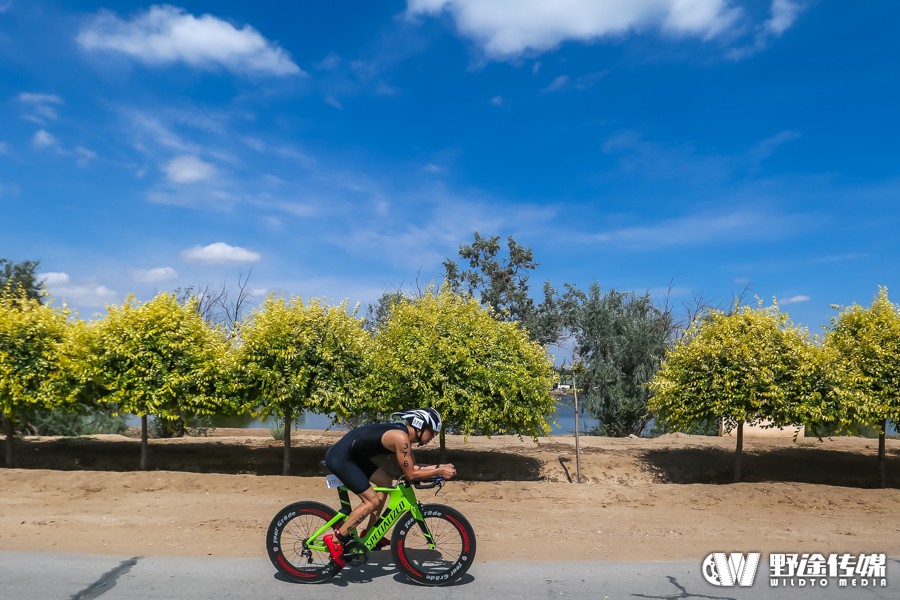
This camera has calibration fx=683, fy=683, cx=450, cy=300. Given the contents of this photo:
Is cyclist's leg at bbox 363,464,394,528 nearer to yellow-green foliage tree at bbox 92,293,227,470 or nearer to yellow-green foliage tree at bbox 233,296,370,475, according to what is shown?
yellow-green foliage tree at bbox 233,296,370,475

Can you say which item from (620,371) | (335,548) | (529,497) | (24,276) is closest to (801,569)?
(335,548)

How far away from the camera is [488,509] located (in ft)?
37.6

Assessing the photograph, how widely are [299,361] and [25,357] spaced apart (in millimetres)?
7248

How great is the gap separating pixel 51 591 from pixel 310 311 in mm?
10614

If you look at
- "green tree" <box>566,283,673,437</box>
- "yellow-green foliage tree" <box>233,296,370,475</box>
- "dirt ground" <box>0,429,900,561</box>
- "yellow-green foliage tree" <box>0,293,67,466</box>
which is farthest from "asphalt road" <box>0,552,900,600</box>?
"green tree" <box>566,283,673,437</box>

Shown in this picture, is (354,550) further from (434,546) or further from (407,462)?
(407,462)

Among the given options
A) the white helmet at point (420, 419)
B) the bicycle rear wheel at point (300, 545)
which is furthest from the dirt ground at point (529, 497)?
the white helmet at point (420, 419)

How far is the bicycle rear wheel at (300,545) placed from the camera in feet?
21.9

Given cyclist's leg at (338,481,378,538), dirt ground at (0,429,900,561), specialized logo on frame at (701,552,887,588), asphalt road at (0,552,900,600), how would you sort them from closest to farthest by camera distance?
asphalt road at (0,552,900,600) < cyclist's leg at (338,481,378,538) < specialized logo on frame at (701,552,887,588) < dirt ground at (0,429,900,561)

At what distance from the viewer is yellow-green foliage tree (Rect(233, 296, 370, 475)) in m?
15.9

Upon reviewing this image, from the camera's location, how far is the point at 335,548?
6609mm

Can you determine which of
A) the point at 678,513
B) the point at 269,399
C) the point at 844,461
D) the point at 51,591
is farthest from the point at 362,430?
the point at 844,461

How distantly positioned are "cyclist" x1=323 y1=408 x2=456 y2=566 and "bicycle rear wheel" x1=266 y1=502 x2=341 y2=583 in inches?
8.3

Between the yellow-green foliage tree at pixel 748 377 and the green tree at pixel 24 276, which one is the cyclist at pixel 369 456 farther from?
the green tree at pixel 24 276
